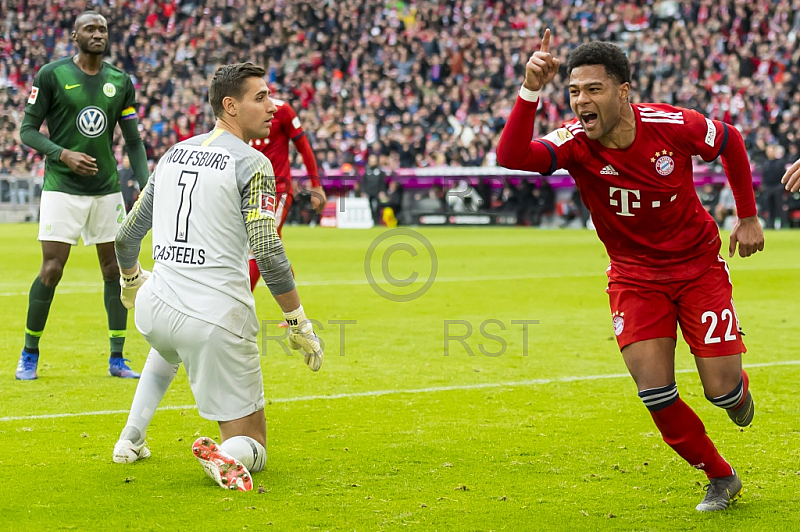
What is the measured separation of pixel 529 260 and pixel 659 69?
616 inches

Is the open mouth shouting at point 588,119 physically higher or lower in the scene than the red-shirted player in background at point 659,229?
higher

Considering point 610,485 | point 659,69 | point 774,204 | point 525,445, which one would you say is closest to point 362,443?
point 525,445

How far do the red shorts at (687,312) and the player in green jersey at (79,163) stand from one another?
403cm

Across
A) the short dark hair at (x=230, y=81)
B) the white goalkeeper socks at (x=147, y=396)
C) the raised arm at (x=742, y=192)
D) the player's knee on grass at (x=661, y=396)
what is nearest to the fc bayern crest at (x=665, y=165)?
the raised arm at (x=742, y=192)

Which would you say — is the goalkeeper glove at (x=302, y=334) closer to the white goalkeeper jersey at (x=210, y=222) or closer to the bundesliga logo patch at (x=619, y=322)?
the white goalkeeper jersey at (x=210, y=222)

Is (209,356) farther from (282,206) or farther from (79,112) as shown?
(282,206)

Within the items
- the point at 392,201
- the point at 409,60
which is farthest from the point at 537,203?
the point at 409,60

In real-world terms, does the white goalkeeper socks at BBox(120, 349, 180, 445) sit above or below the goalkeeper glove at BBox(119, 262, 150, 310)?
below

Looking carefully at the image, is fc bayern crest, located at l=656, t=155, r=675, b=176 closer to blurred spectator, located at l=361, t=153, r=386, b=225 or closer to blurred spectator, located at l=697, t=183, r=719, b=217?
blurred spectator, located at l=697, t=183, r=719, b=217

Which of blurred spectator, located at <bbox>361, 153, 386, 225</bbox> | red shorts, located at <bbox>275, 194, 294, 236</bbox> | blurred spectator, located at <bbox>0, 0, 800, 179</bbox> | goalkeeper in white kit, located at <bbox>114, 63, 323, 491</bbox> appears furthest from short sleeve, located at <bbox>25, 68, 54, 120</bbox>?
blurred spectator, located at <bbox>0, 0, 800, 179</bbox>

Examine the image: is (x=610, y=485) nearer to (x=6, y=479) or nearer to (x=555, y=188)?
(x=6, y=479)

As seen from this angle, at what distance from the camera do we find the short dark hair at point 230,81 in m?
4.80

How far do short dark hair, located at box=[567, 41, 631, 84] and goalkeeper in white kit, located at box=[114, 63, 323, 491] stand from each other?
4.76 ft

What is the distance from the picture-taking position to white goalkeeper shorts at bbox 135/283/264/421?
4625mm
